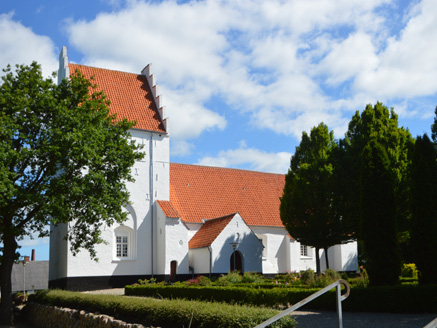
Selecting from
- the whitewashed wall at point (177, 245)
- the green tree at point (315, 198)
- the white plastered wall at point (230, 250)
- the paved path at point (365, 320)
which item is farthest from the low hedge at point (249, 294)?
the green tree at point (315, 198)

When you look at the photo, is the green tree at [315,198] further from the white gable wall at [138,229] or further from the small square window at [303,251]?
the white gable wall at [138,229]

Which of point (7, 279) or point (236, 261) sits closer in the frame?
point (7, 279)

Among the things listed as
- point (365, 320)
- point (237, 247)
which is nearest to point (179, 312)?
point (365, 320)

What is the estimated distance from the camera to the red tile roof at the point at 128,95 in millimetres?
28906

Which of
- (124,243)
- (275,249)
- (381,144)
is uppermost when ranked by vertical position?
(381,144)

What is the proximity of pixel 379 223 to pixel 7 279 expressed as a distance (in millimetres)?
14911

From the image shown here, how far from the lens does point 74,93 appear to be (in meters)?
19.9

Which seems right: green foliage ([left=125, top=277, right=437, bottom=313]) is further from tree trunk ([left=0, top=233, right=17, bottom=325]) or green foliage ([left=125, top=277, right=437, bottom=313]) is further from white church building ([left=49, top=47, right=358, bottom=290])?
white church building ([left=49, top=47, right=358, bottom=290])

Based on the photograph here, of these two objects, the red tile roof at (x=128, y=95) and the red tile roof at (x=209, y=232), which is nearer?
the red tile roof at (x=209, y=232)

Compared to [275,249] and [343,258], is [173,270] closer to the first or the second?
[275,249]

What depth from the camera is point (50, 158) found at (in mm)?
18422

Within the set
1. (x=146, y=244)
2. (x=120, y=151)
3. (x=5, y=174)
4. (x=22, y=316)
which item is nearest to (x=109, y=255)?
(x=146, y=244)

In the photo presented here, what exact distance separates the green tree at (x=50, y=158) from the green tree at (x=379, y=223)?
10.5m

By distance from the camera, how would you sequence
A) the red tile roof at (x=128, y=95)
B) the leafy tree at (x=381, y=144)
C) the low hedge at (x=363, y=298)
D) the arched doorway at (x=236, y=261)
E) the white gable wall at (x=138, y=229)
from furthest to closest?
the red tile roof at (x=128, y=95)
the arched doorway at (x=236, y=261)
the white gable wall at (x=138, y=229)
the leafy tree at (x=381, y=144)
the low hedge at (x=363, y=298)
